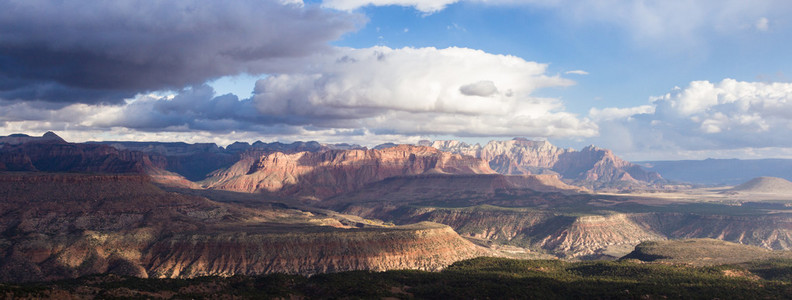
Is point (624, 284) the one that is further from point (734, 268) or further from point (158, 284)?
point (158, 284)

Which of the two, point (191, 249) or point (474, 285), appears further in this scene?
point (191, 249)

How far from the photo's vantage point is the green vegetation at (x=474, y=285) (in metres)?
97.1

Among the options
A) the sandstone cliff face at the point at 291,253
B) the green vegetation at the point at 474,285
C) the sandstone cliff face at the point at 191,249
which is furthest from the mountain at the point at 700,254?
the sandstone cliff face at the point at 291,253

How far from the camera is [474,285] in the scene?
109 metres

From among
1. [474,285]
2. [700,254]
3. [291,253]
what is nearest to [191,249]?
[291,253]

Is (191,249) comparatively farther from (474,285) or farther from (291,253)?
(474,285)

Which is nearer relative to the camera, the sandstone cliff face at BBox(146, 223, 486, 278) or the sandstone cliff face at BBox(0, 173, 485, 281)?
the sandstone cliff face at BBox(0, 173, 485, 281)

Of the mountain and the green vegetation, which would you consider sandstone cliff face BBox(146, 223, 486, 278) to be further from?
the mountain

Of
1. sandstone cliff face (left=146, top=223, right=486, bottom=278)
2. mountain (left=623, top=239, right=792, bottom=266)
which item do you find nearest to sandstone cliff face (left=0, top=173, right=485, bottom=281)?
sandstone cliff face (left=146, top=223, right=486, bottom=278)

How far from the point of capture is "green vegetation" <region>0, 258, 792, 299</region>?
318ft

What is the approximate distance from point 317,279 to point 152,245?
91744 millimetres

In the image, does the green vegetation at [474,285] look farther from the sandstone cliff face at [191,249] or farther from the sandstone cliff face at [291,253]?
the sandstone cliff face at [191,249]

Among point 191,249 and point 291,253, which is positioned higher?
point 291,253

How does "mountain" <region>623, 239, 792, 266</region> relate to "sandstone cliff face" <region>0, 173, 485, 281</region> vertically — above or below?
above
